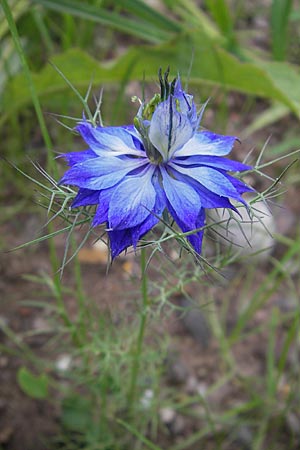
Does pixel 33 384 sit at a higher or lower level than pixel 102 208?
lower

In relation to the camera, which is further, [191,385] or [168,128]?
[191,385]

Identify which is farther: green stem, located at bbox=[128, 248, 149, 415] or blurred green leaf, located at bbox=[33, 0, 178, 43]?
blurred green leaf, located at bbox=[33, 0, 178, 43]

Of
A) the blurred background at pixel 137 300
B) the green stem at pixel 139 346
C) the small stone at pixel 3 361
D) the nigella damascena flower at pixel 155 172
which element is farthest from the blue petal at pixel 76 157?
the small stone at pixel 3 361

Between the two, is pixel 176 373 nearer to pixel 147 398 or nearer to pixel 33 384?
pixel 147 398

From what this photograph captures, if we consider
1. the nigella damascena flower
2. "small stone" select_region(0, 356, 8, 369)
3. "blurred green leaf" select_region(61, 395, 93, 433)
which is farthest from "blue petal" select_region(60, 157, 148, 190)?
"small stone" select_region(0, 356, 8, 369)

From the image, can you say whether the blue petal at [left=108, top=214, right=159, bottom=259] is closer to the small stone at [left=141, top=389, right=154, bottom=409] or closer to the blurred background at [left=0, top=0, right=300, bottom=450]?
the blurred background at [left=0, top=0, right=300, bottom=450]

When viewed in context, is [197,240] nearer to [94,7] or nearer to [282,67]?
[94,7]

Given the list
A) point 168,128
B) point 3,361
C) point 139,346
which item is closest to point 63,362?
point 3,361

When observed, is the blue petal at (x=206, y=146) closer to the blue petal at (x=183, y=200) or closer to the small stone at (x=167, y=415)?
the blue petal at (x=183, y=200)
